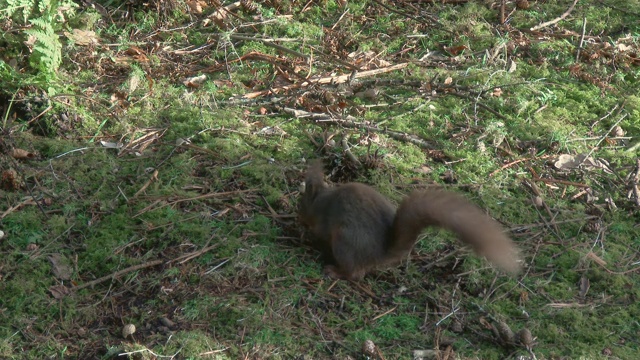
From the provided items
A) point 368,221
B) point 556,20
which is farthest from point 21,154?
point 556,20

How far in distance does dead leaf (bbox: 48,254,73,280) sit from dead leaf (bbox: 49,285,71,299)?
8 cm

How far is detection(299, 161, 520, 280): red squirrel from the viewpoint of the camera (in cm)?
382

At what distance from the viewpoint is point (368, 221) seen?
4.21m

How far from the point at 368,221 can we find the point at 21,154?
7.76ft

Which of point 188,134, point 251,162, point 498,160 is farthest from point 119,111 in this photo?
point 498,160

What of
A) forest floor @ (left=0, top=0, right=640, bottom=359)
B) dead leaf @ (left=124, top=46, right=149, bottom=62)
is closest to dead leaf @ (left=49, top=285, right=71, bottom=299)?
forest floor @ (left=0, top=0, right=640, bottom=359)

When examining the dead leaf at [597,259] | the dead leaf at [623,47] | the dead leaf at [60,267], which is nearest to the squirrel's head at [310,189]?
the dead leaf at [60,267]

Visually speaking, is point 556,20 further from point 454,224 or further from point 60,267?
point 60,267

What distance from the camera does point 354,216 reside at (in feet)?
13.8

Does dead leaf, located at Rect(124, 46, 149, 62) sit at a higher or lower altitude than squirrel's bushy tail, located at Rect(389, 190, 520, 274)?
lower

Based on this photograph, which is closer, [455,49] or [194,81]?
[194,81]

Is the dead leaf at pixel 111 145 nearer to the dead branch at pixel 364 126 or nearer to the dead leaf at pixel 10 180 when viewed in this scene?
the dead leaf at pixel 10 180

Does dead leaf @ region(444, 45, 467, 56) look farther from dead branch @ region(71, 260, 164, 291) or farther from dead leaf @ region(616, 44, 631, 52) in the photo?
dead branch @ region(71, 260, 164, 291)

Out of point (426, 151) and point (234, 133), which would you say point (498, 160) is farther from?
point (234, 133)
